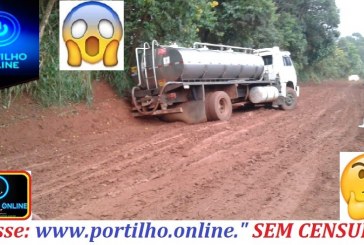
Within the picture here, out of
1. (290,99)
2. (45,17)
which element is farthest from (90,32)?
(290,99)

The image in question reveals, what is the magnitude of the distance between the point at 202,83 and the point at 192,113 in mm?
549

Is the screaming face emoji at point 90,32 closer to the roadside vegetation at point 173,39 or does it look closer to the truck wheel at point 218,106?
the roadside vegetation at point 173,39

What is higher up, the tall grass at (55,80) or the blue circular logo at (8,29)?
the blue circular logo at (8,29)

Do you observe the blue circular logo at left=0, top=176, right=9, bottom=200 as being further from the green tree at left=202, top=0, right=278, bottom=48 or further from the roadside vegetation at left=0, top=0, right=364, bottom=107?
the green tree at left=202, top=0, right=278, bottom=48

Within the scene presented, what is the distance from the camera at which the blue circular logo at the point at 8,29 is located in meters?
3.06

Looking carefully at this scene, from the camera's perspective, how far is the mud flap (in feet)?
24.3

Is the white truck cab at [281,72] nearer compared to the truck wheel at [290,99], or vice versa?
the truck wheel at [290,99]

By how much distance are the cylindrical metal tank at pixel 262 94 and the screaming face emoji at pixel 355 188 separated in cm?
605

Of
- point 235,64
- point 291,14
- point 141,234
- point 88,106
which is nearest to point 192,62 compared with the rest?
point 235,64

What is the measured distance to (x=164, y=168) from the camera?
12.1 feet

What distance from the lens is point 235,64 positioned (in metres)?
8.59

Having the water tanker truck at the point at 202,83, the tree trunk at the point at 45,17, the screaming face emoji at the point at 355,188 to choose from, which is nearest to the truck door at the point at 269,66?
the water tanker truck at the point at 202,83

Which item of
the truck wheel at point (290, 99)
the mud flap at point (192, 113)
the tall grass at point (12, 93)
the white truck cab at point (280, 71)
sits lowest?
the mud flap at point (192, 113)

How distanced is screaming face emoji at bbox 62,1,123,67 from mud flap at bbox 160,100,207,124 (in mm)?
4199
